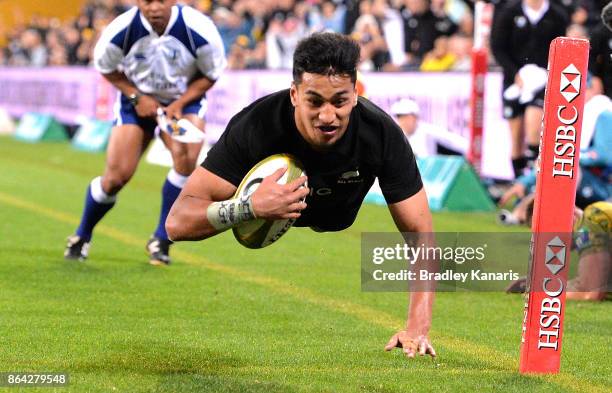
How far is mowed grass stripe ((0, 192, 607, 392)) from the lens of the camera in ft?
20.7

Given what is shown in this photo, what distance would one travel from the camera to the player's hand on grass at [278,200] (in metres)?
5.25

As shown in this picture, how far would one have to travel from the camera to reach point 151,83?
1022 centimetres

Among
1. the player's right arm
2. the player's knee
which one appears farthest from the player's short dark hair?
the player's knee

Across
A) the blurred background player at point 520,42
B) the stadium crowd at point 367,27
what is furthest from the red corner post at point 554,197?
the stadium crowd at point 367,27

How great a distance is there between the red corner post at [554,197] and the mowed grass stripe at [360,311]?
0.27m

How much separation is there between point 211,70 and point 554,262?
473cm

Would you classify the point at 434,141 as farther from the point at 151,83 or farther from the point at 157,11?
the point at 157,11

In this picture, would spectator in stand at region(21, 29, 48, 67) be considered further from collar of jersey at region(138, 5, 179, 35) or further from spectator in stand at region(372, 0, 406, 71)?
collar of jersey at region(138, 5, 179, 35)

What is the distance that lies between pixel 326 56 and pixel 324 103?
21 centimetres

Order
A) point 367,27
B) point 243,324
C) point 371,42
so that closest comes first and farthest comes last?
point 243,324, point 371,42, point 367,27

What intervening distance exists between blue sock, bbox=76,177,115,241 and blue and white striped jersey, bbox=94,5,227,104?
0.90 meters

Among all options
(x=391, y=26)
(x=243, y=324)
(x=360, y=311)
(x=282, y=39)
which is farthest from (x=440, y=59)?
(x=243, y=324)

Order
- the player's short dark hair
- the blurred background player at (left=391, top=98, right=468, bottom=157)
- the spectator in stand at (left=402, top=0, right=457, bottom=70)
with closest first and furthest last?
1. the player's short dark hair
2. the blurred background player at (left=391, top=98, right=468, bottom=157)
3. the spectator in stand at (left=402, top=0, right=457, bottom=70)

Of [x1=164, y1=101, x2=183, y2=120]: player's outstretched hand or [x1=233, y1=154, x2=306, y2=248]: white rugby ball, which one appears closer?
[x1=233, y1=154, x2=306, y2=248]: white rugby ball
